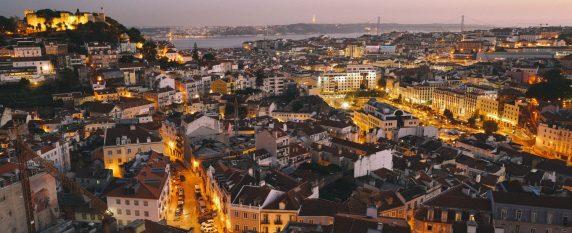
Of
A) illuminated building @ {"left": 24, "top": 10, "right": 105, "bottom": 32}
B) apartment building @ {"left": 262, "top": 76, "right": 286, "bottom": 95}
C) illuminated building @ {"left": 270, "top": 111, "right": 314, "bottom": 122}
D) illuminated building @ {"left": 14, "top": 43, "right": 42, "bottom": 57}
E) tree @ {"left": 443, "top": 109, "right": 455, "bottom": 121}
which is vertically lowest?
tree @ {"left": 443, "top": 109, "right": 455, "bottom": 121}

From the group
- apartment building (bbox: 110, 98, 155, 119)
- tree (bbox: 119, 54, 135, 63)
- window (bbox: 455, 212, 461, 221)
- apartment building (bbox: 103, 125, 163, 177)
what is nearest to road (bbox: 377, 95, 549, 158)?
window (bbox: 455, 212, 461, 221)

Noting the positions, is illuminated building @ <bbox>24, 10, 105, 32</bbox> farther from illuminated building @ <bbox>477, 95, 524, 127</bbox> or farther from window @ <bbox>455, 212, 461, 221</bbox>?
window @ <bbox>455, 212, 461, 221</bbox>

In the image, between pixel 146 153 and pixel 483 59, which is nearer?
pixel 146 153

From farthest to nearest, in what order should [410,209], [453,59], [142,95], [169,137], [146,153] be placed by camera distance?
[453,59] → [142,95] → [169,137] → [146,153] → [410,209]

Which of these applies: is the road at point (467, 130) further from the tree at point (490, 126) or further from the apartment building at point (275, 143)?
the apartment building at point (275, 143)

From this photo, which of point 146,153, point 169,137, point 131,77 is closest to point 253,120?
point 169,137

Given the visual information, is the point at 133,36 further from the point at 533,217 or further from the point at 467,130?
the point at 533,217

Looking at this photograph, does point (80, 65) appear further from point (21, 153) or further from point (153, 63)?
point (21, 153)

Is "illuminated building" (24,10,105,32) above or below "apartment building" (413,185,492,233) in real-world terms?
above
